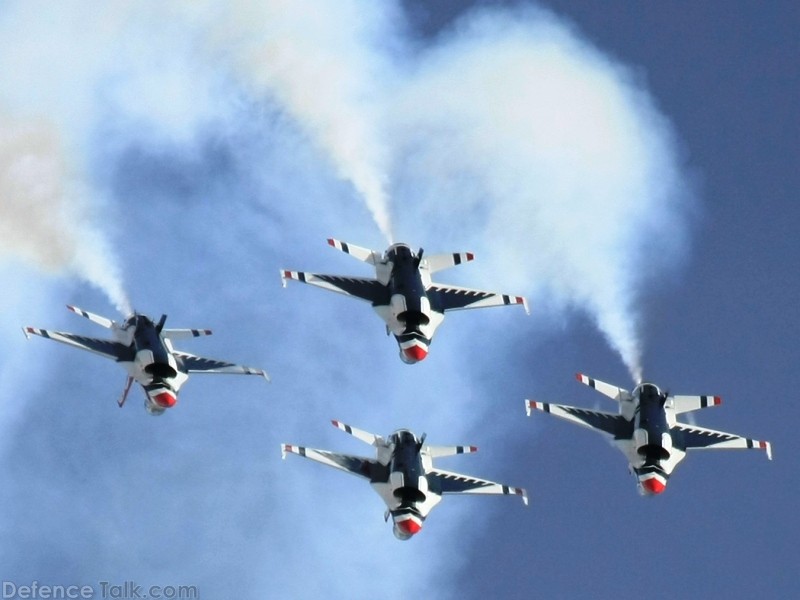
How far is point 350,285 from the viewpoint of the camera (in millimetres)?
142000

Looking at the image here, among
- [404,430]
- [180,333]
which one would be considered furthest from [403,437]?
[180,333]

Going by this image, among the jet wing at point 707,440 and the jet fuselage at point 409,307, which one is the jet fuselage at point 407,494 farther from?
the jet wing at point 707,440

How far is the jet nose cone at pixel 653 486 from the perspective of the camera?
13612 centimetres

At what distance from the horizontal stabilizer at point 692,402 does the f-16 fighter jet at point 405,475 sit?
37.6ft

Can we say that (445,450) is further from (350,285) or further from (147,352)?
(147,352)

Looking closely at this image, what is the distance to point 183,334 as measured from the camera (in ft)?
467

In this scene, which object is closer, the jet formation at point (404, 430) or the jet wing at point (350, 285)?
the jet formation at point (404, 430)

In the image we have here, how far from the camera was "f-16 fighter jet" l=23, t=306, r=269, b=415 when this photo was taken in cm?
13925

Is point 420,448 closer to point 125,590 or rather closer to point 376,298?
point 376,298

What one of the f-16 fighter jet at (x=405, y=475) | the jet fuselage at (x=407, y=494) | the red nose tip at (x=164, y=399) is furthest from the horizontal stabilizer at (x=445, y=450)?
the red nose tip at (x=164, y=399)

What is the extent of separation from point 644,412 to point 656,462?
3.17 meters

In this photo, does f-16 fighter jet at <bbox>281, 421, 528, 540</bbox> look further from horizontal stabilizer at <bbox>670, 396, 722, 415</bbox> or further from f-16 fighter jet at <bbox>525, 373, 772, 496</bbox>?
horizontal stabilizer at <bbox>670, 396, 722, 415</bbox>

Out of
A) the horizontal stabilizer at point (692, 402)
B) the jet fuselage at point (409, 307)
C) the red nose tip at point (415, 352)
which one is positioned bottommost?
the horizontal stabilizer at point (692, 402)

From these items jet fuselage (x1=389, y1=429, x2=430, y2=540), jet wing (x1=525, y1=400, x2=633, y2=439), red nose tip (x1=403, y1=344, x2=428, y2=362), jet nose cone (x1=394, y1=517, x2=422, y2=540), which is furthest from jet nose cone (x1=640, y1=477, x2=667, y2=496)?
red nose tip (x1=403, y1=344, x2=428, y2=362)
